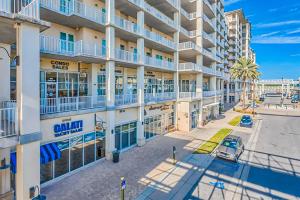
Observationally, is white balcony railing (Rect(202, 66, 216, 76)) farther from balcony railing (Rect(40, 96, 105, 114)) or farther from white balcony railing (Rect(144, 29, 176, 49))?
balcony railing (Rect(40, 96, 105, 114))

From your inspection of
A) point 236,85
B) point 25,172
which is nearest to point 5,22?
point 25,172

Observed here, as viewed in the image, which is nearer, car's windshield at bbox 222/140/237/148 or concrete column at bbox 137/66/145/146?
car's windshield at bbox 222/140/237/148

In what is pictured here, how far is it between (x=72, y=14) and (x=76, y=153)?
11.0 m

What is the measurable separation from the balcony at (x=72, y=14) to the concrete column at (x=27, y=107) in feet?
15.7

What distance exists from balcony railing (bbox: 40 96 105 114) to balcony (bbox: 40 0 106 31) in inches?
254

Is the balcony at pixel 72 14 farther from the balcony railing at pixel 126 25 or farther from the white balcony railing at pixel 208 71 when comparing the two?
the white balcony railing at pixel 208 71

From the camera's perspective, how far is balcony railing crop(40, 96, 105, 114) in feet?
45.9

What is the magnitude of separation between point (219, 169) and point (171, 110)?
14.2 m

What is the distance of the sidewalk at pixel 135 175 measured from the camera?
1270 centimetres

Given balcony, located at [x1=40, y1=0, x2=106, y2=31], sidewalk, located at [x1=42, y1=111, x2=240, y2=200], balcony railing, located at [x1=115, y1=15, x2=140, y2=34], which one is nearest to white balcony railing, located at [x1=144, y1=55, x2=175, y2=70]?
balcony railing, located at [x1=115, y1=15, x2=140, y2=34]

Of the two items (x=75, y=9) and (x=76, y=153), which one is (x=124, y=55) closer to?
(x=75, y=9)

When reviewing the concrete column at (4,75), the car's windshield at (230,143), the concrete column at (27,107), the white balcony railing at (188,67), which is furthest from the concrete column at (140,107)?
the concrete column at (4,75)

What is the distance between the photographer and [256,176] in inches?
604

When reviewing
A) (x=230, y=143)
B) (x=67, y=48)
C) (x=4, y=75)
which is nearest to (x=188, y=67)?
(x=230, y=143)
